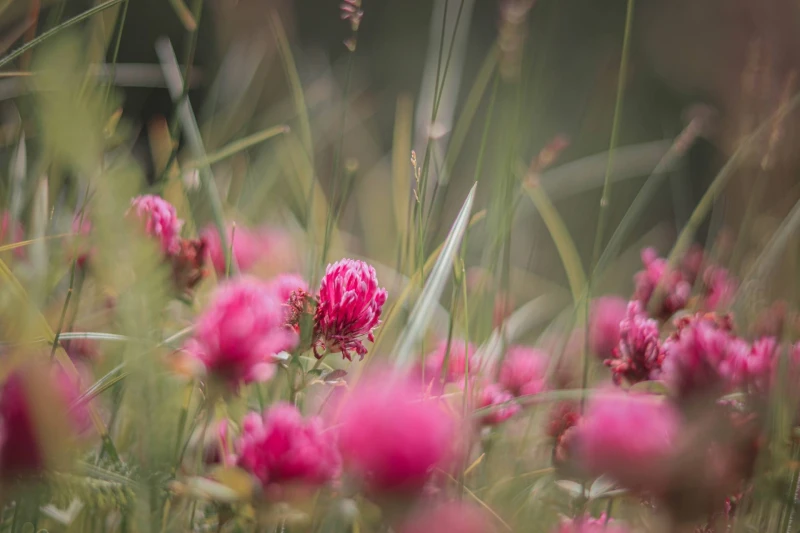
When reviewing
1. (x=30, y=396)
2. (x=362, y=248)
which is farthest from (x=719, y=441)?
(x=362, y=248)

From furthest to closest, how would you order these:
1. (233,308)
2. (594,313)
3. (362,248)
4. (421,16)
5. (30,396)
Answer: (421,16) < (362,248) < (594,313) < (233,308) < (30,396)

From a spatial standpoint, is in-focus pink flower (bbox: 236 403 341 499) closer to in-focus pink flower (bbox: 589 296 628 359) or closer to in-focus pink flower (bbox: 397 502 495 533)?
in-focus pink flower (bbox: 397 502 495 533)

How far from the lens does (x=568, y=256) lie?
26.0 inches

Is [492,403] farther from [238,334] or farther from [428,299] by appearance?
[238,334]

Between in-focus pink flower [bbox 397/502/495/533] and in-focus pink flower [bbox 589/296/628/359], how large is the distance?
1.15ft

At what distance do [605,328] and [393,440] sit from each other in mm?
406

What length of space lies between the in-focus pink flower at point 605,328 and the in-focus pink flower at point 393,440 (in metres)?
0.36

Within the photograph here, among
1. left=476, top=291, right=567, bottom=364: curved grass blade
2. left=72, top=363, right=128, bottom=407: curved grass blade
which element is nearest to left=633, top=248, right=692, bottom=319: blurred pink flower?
left=476, top=291, right=567, bottom=364: curved grass blade

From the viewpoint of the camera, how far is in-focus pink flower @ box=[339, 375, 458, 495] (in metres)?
0.29

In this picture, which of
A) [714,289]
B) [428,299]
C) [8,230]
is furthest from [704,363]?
[8,230]

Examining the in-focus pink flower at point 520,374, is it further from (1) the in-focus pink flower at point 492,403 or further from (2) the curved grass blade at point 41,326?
(2) the curved grass blade at point 41,326

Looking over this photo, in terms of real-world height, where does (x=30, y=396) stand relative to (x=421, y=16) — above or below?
below

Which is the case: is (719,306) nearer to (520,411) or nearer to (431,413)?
(520,411)

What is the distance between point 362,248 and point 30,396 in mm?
1027
